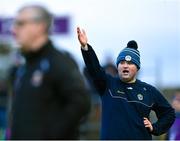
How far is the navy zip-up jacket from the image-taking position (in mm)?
9422

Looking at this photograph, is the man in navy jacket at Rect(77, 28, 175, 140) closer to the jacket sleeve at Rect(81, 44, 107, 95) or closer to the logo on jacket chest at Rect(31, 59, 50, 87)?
the jacket sleeve at Rect(81, 44, 107, 95)

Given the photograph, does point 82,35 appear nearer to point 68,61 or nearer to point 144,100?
point 144,100

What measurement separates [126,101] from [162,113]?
81 cm

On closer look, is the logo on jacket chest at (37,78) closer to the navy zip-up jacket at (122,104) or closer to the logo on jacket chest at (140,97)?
the navy zip-up jacket at (122,104)

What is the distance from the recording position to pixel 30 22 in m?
7.19

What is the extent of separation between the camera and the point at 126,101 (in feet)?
31.4

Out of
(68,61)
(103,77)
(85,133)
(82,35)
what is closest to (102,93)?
(103,77)

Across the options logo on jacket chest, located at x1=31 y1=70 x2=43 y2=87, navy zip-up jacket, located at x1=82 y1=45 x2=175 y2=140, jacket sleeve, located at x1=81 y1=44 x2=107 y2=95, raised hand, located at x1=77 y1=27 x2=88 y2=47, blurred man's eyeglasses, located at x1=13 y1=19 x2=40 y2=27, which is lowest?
navy zip-up jacket, located at x1=82 y1=45 x2=175 y2=140

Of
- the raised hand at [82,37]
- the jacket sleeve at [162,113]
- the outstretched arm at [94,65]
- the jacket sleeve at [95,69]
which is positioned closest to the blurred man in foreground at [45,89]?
the raised hand at [82,37]

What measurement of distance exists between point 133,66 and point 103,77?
1.43 feet

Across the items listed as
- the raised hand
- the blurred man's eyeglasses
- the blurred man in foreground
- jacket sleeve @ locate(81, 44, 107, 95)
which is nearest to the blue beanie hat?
jacket sleeve @ locate(81, 44, 107, 95)

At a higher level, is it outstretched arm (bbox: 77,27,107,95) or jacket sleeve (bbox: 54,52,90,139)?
jacket sleeve (bbox: 54,52,90,139)

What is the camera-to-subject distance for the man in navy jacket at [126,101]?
9.43 m

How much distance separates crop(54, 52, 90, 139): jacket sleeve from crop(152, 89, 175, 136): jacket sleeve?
2995mm
